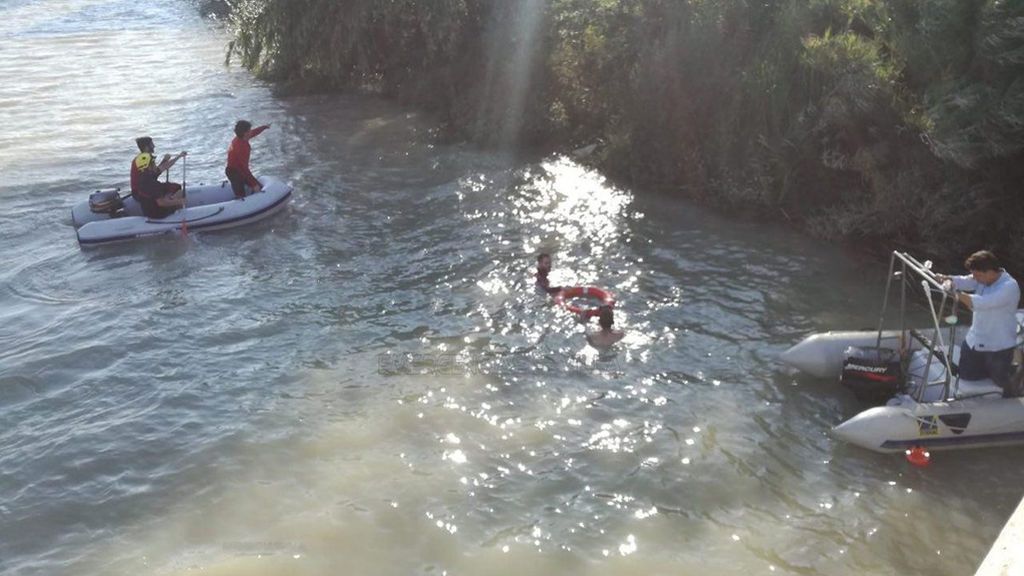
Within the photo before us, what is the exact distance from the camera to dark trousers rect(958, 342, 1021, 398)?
8.23 meters

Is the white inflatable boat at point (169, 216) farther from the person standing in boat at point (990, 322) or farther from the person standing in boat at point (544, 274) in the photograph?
the person standing in boat at point (990, 322)

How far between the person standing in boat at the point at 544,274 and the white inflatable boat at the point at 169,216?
5528 mm

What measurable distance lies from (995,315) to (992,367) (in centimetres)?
61

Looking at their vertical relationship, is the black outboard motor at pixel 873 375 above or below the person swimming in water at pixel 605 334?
above

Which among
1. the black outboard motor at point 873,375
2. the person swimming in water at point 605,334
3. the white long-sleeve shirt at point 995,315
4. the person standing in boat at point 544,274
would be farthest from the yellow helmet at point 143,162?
the white long-sleeve shirt at point 995,315

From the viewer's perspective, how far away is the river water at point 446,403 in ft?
24.0

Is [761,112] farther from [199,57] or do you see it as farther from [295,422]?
[199,57]

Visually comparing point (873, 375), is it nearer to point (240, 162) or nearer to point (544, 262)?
point (544, 262)

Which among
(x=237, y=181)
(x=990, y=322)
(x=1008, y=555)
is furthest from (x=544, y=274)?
(x=1008, y=555)

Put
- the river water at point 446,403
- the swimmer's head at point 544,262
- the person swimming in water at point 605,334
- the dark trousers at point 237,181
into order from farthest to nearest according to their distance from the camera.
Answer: the dark trousers at point 237,181 < the swimmer's head at point 544,262 < the person swimming in water at point 605,334 < the river water at point 446,403

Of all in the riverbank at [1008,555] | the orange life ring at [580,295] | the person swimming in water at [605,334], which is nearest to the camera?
the riverbank at [1008,555]

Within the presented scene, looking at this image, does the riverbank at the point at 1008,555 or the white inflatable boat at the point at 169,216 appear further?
the white inflatable boat at the point at 169,216

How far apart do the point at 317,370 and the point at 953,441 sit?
22.0 ft

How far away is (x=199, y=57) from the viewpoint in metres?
29.4
